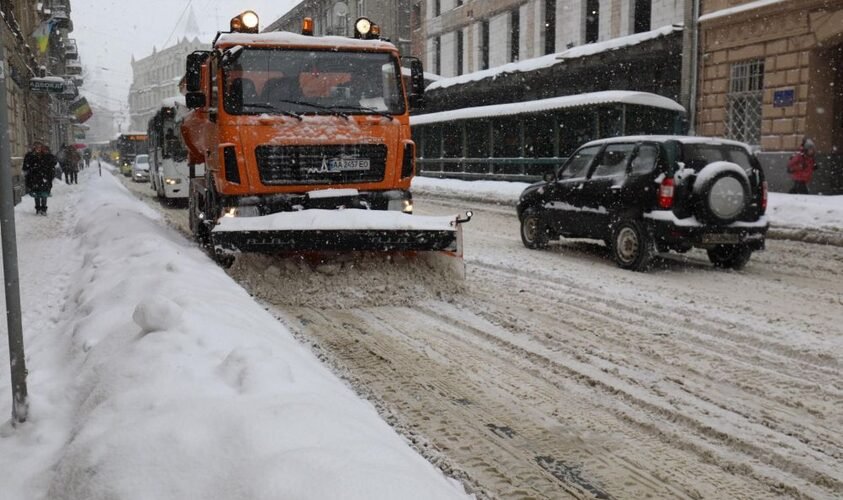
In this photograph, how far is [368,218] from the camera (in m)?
7.42

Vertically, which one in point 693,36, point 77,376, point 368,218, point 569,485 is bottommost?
point 569,485

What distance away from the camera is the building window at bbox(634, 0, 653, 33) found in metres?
27.0

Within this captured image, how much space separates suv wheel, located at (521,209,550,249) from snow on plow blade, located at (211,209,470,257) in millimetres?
3923

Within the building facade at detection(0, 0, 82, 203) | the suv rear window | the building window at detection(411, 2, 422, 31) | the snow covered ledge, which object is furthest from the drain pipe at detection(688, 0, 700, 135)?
the building window at detection(411, 2, 422, 31)

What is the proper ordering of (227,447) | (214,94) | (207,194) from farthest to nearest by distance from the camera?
(207,194)
(214,94)
(227,447)

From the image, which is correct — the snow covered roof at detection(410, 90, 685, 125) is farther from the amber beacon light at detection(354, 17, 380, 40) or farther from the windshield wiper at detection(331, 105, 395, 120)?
the windshield wiper at detection(331, 105, 395, 120)

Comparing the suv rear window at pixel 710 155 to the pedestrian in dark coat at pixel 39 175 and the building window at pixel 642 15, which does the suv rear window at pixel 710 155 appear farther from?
the building window at pixel 642 15

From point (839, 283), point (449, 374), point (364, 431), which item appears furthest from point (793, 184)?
point (364, 431)

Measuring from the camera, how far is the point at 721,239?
8914 millimetres

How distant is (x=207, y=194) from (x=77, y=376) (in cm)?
547

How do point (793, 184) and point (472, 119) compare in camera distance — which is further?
point (472, 119)

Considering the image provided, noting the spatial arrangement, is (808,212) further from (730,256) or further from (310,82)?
(310,82)

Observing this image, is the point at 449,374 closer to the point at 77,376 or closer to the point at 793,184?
the point at 77,376

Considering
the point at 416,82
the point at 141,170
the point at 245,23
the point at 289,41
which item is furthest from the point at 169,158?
the point at 141,170
